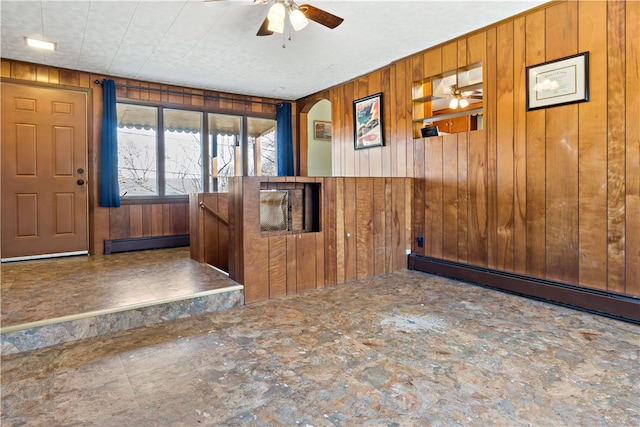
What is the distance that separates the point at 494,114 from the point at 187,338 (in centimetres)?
335

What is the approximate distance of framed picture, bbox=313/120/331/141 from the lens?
714 cm

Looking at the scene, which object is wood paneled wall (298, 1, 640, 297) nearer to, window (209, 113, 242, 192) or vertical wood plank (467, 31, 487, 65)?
vertical wood plank (467, 31, 487, 65)

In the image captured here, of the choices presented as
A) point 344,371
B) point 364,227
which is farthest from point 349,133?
point 344,371

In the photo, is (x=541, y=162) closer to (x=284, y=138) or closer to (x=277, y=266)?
(x=277, y=266)

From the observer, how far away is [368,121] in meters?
5.02

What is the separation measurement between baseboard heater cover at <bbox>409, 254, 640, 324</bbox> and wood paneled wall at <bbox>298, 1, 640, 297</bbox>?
7 cm

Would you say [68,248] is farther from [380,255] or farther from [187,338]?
[380,255]

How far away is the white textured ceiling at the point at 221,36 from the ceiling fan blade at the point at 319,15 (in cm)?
25

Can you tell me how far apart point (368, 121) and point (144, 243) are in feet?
12.1

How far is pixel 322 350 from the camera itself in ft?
7.38

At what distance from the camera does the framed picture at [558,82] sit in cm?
288

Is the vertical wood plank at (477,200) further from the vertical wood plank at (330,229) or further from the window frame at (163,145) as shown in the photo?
the window frame at (163,145)

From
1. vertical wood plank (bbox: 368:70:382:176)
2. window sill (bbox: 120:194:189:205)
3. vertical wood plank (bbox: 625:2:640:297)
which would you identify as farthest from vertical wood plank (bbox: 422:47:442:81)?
window sill (bbox: 120:194:189:205)

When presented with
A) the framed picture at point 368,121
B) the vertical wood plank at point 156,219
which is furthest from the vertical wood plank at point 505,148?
→ the vertical wood plank at point 156,219
